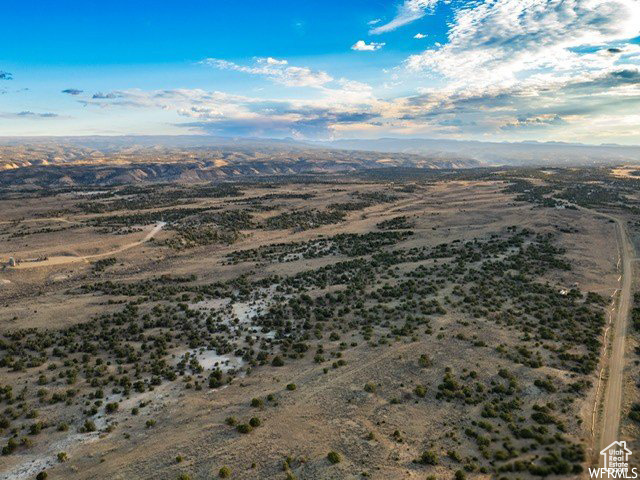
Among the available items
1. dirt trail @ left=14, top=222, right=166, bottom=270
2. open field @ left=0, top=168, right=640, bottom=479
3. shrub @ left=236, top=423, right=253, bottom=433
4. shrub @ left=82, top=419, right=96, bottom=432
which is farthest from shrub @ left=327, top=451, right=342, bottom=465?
dirt trail @ left=14, top=222, right=166, bottom=270

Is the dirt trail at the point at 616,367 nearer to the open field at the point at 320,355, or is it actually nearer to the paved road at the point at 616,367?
the paved road at the point at 616,367

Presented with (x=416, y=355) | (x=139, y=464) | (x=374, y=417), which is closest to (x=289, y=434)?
(x=374, y=417)

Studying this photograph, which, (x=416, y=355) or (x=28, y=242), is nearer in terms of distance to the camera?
(x=416, y=355)

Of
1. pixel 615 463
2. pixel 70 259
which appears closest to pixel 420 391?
pixel 615 463

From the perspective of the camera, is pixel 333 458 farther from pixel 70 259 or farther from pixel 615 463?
pixel 70 259

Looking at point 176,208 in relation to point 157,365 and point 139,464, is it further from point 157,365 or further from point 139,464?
point 139,464

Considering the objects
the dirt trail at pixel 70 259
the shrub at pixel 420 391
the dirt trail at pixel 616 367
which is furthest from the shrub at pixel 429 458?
the dirt trail at pixel 70 259

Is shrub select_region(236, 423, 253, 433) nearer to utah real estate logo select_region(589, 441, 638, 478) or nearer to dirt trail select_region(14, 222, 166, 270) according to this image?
utah real estate logo select_region(589, 441, 638, 478)
